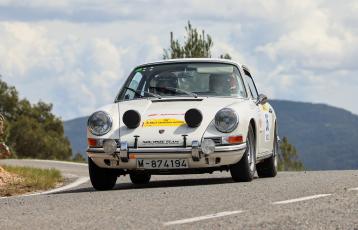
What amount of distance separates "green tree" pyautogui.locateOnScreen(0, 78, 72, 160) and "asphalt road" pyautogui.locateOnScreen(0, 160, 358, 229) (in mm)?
63205

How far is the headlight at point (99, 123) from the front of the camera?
11.8 metres

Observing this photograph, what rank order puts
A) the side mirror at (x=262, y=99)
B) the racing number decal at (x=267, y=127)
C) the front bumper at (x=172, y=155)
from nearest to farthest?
the front bumper at (x=172, y=155)
the side mirror at (x=262, y=99)
the racing number decal at (x=267, y=127)

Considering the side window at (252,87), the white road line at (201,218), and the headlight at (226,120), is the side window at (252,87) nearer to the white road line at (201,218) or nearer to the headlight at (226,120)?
the headlight at (226,120)

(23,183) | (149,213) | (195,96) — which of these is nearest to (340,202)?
(149,213)

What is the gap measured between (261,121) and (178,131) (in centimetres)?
197

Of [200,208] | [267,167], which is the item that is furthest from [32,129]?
[200,208]

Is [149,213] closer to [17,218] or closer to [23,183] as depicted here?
[17,218]

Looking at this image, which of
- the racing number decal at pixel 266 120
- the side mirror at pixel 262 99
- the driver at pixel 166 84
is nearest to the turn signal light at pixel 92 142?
the driver at pixel 166 84

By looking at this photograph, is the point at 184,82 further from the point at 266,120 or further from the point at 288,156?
the point at 288,156

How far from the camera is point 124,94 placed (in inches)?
511

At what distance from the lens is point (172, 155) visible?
37.9ft

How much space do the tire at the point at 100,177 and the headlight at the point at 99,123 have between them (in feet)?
1.39

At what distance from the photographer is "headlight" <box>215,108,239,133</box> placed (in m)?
11.7

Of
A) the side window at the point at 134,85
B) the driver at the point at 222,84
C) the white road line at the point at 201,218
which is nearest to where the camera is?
the white road line at the point at 201,218
